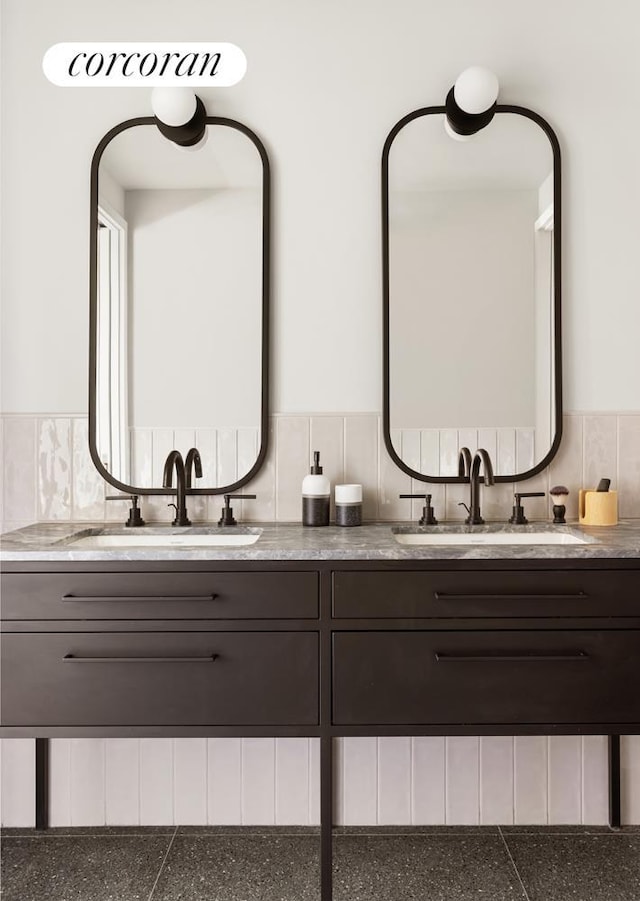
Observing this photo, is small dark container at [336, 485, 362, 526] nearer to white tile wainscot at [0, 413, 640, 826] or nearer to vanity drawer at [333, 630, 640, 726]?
white tile wainscot at [0, 413, 640, 826]

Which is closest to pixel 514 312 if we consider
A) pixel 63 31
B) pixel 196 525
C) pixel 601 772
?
pixel 196 525

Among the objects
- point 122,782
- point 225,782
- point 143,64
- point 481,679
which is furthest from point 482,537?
point 143,64

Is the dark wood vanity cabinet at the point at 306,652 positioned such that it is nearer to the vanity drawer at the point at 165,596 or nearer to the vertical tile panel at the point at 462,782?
the vanity drawer at the point at 165,596

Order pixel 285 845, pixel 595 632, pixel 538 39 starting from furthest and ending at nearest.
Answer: pixel 538 39 → pixel 285 845 → pixel 595 632

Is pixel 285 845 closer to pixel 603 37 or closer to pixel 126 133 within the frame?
pixel 126 133

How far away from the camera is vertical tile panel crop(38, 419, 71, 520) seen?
2049mm

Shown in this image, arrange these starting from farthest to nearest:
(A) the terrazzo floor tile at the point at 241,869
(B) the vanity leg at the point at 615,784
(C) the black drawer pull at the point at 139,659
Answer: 1. (B) the vanity leg at the point at 615,784
2. (A) the terrazzo floor tile at the point at 241,869
3. (C) the black drawer pull at the point at 139,659

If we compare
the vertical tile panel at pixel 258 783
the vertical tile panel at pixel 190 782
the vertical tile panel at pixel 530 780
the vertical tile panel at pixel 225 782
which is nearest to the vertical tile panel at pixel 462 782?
the vertical tile panel at pixel 530 780

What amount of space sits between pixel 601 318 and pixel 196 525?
1.41 meters

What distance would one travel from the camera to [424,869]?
1.81 meters

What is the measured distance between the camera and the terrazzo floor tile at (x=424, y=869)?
170cm

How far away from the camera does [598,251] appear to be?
2053 mm

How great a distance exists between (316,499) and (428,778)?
94cm

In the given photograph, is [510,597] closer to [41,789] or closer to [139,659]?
[139,659]
